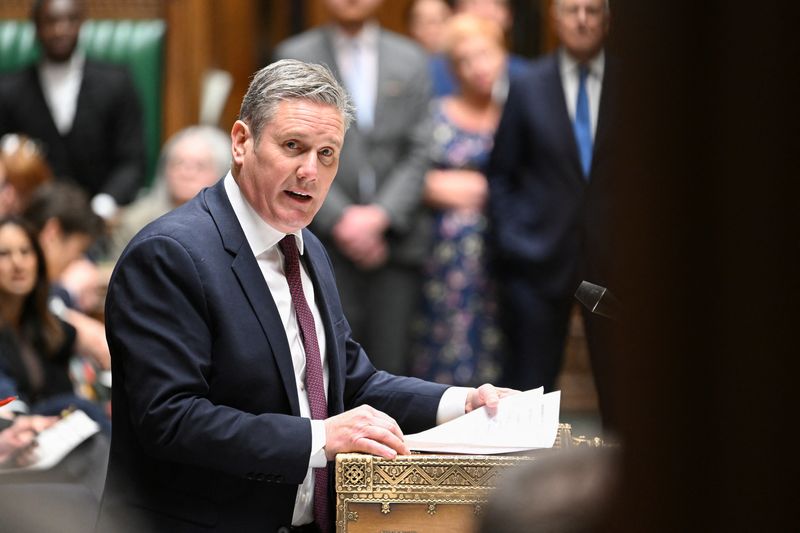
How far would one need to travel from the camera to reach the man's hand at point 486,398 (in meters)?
2.11

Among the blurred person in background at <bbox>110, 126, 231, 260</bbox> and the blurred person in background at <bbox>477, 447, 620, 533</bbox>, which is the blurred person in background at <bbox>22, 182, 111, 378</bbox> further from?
the blurred person in background at <bbox>477, 447, 620, 533</bbox>

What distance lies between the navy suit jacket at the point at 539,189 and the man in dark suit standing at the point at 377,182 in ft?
1.24

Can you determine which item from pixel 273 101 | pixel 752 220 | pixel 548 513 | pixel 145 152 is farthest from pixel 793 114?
pixel 145 152

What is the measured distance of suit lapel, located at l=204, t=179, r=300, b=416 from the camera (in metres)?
2.01

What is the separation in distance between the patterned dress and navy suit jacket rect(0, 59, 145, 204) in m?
1.38

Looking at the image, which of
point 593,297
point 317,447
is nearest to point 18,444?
point 317,447

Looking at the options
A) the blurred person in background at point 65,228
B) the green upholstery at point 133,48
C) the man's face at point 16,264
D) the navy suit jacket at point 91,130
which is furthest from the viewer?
the green upholstery at point 133,48

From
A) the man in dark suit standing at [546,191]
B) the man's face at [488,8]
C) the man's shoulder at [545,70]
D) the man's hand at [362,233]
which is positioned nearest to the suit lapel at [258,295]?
the man in dark suit standing at [546,191]

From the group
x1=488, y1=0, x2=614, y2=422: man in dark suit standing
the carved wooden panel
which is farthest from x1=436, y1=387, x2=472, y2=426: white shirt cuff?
the carved wooden panel

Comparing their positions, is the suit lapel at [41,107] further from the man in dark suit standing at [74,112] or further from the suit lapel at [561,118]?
the suit lapel at [561,118]

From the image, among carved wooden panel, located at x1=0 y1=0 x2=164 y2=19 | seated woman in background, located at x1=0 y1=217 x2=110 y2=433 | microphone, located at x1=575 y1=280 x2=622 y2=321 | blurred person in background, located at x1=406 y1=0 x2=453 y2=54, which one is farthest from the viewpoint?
carved wooden panel, located at x1=0 y1=0 x2=164 y2=19

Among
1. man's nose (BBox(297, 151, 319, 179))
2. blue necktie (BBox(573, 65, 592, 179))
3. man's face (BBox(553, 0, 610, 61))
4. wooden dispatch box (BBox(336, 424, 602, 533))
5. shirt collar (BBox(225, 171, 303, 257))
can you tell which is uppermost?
man's face (BBox(553, 0, 610, 61))

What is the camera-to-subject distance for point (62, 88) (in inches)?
217

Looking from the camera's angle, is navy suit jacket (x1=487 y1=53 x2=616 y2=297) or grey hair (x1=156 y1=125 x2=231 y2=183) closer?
navy suit jacket (x1=487 y1=53 x2=616 y2=297)
